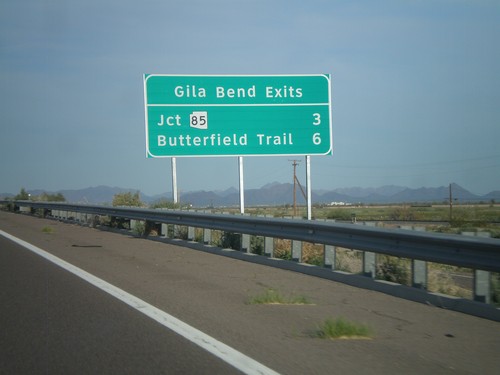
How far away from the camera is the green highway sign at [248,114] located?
2344 cm

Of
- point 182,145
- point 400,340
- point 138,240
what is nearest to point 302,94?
point 182,145

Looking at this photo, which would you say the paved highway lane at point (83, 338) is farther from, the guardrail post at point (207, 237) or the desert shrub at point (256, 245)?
the guardrail post at point (207, 237)

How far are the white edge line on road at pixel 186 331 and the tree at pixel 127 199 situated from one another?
23.6 m

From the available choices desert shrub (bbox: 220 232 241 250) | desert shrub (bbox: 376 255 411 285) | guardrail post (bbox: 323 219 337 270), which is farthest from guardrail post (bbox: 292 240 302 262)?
desert shrub (bbox: 220 232 241 250)

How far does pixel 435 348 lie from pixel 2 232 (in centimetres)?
2173

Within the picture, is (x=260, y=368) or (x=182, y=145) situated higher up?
(x=182, y=145)

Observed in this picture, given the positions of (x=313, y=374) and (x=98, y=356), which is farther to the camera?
(x=98, y=356)

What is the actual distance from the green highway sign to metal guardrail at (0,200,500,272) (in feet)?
15.1

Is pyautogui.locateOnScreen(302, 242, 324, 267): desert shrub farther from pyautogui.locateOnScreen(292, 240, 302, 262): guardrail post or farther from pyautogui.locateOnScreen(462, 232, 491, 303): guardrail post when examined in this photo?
pyautogui.locateOnScreen(462, 232, 491, 303): guardrail post

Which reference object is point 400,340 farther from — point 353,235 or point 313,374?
point 353,235

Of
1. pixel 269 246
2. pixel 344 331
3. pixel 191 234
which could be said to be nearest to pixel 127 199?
pixel 191 234

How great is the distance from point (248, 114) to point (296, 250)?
9.94m

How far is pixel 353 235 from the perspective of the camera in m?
11.9

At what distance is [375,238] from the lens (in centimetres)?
1133
